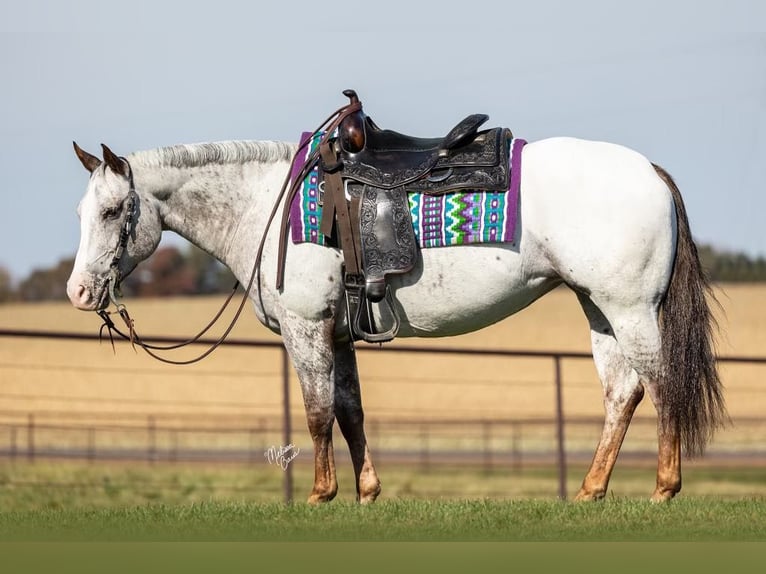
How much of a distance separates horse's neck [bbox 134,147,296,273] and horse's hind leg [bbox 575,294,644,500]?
2146mm

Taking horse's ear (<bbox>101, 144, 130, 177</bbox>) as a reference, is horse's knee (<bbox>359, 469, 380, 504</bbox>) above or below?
below

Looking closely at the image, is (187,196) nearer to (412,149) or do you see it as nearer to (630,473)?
(412,149)

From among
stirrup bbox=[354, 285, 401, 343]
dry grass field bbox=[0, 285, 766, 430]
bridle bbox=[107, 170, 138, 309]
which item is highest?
bridle bbox=[107, 170, 138, 309]

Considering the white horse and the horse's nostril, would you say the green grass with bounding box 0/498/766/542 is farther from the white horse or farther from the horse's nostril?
the horse's nostril

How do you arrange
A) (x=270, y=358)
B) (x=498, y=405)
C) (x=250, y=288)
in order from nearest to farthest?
1. (x=250, y=288)
2. (x=498, y=405)
3. (x=270, y=358)

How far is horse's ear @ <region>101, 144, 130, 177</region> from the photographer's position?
729 centimetres

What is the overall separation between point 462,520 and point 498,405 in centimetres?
3149

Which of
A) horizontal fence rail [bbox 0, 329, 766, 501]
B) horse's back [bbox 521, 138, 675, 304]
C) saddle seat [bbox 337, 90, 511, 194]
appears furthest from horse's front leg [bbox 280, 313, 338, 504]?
horizontal fence rail [bbox 0, 329, 766, 501]

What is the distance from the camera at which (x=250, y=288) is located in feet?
24.3

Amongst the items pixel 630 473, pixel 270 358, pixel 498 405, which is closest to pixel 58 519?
pixel 630 473

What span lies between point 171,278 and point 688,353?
55.7 metres

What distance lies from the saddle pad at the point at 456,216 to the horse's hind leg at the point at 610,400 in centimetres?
85

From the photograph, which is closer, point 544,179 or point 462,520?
point 462,520

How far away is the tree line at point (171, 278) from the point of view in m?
50.8
